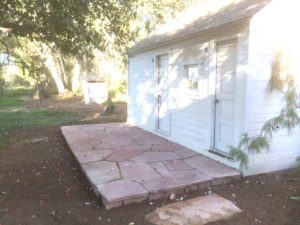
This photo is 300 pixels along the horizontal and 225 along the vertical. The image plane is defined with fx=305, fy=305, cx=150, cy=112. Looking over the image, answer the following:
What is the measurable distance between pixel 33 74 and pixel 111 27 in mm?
1582

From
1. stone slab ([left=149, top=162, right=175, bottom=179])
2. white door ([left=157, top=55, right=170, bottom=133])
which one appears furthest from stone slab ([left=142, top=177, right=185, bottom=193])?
white door ([left=157, top=55, right=170, bottom=133])

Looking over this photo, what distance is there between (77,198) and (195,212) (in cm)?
172

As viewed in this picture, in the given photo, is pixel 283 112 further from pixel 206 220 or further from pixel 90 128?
pixel 90 128

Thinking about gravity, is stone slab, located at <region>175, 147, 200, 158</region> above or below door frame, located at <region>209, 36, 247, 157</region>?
below

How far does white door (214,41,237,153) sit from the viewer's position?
5.40 metres

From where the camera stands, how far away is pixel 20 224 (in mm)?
3652

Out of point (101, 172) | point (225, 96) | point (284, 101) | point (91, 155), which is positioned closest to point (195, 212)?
point (101, 172)

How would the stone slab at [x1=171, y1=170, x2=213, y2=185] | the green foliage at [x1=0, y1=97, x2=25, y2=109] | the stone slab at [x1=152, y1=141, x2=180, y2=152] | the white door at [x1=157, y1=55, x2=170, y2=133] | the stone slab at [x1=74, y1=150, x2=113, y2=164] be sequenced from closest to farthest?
the stone slab at [x1=171, y1=170, x2=213, y2=185]
the stone slab at [x1=74, y1=150, x2=113, y2=164]
the stone slab at [x1=152, y1=141, x2=180, y2=152]
the white door at [x1=157, y1=55, x2=170, y2=133]
the green foliage at [x1=0, y1=97, x2=25, y2=109]

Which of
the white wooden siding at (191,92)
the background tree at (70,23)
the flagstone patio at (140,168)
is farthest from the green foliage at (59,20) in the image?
the flagstone patio at (140,168)

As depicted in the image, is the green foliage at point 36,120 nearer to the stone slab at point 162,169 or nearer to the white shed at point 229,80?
the white shed at point 229,80

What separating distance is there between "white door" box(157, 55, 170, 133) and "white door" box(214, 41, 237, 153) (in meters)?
2.14

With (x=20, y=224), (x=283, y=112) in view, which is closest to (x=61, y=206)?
(x=20, y=224)

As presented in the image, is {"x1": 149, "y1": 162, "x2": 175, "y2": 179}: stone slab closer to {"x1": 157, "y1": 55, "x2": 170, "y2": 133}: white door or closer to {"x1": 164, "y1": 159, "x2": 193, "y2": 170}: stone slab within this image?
{"x1": 164, "y1": 159, "x2": 193, "y2": 170}: stone slab

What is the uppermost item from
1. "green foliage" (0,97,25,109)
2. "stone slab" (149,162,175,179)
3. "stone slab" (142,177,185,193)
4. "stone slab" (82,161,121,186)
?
"green foliage" (0,97,25,109)
